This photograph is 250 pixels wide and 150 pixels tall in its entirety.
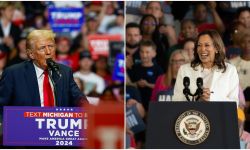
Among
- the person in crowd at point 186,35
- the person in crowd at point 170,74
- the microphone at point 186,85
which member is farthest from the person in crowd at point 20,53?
the microphone at point 186,85

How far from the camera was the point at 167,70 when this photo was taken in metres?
7.71

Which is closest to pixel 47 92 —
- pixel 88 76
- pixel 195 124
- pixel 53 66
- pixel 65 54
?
pixel 53 66

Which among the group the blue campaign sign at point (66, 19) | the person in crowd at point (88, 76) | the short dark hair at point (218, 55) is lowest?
the person in crowd at point (88, 76)

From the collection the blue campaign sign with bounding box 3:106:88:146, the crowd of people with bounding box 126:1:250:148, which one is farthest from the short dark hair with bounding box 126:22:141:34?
the blue campaign sign with bounding box 3:106:88:146

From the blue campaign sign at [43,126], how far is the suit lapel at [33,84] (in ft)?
0.60

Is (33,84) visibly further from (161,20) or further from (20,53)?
(161,20)

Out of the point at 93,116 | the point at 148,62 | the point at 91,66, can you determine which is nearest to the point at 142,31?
the point at 148,62

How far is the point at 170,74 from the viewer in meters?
7.56

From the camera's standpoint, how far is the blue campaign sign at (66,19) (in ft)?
29.3

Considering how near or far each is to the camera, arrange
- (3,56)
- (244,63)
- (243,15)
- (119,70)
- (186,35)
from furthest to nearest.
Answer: (119,70), (3,56), (243,15), (186,35), (244,63)

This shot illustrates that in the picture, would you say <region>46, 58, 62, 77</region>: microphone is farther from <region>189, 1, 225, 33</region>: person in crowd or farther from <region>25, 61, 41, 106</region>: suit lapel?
<region>189, 1, 225, 33</region>: person in crowd

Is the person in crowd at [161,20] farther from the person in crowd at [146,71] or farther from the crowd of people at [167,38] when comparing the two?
the person in crowd at [146,71]

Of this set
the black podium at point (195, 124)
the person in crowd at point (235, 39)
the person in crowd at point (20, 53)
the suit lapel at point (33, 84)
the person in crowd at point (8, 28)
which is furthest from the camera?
the person in crowd at point (8, 28)

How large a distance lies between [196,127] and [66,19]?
438cm
